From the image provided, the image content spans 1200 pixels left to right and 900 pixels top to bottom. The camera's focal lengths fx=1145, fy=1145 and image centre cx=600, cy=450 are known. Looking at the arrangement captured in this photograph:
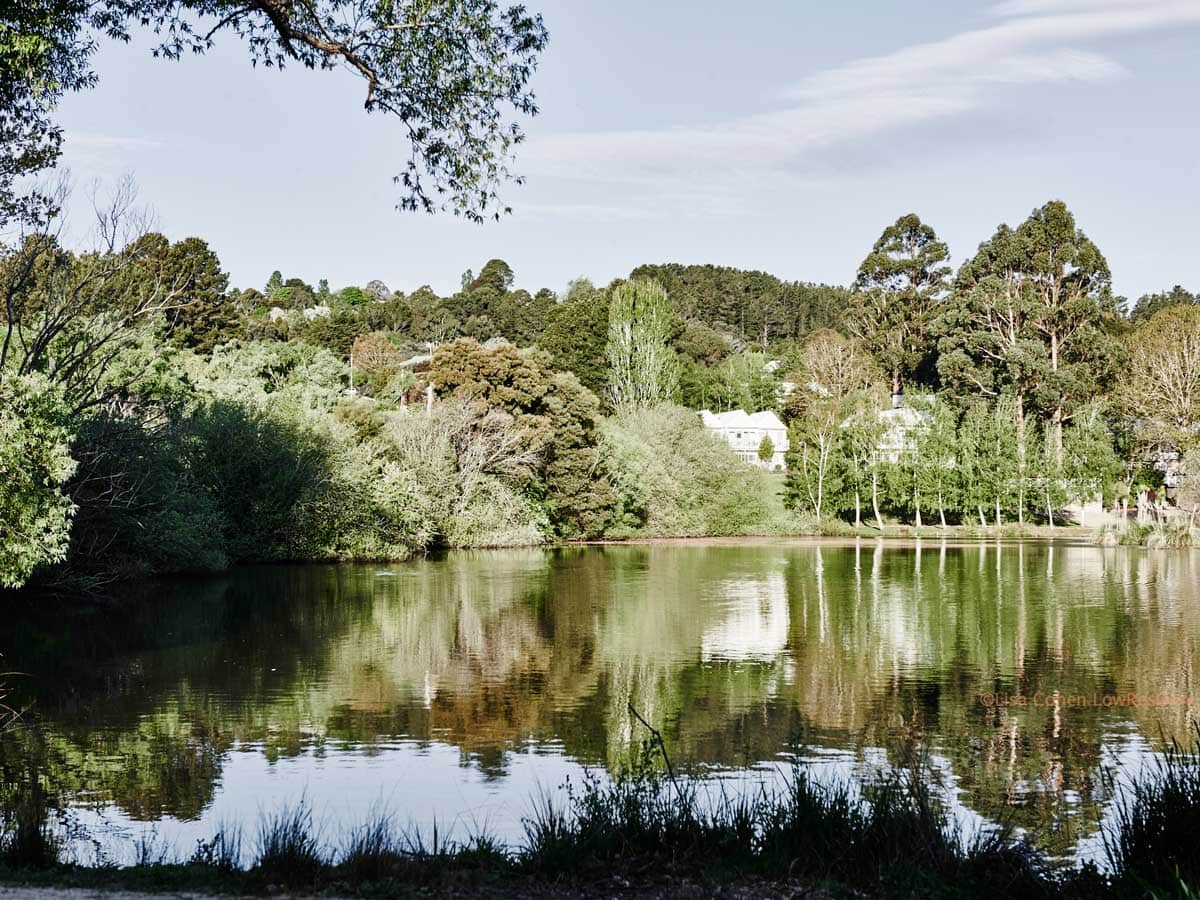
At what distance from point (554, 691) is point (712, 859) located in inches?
381

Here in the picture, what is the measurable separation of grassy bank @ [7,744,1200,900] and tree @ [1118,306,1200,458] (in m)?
52.3

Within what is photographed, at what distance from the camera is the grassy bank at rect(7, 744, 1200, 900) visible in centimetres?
714

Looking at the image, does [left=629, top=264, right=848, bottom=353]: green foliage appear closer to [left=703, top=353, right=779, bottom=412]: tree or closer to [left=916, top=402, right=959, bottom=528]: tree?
[left=703, top=353, right=779, bottom=412]: tree

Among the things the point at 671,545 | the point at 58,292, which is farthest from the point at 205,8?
the point at 671,545

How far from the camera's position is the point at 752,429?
77.6 meters

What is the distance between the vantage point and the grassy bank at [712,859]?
7.14 m

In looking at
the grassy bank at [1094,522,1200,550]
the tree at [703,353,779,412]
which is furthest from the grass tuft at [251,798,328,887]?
the tree at [703,353,779,412]

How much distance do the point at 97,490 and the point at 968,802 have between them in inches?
866

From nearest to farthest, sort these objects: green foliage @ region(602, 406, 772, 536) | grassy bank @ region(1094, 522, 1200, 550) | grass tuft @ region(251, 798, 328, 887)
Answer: grass tuft @ region(251, 798, 328, 887) → grassy bank @ region(1094, 522, 1200, 550) → green foliage @ region(602, 406, 772, 536)

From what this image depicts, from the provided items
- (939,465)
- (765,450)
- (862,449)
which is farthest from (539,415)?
(765,450)

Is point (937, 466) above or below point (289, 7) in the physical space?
below

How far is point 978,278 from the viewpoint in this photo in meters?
62.8

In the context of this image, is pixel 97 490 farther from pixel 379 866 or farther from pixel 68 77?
pixel 379 866

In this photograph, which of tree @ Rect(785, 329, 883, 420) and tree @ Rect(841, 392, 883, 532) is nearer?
tree @ Rect(841, 392, 883, 532)
